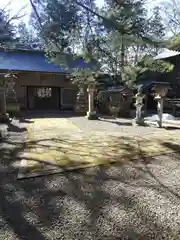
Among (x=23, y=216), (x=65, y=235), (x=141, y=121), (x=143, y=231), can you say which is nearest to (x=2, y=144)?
(x=23, y=216)

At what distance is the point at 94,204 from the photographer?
8.45ft

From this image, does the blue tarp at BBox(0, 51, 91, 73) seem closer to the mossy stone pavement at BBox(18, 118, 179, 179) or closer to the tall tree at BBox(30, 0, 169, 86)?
the tall tree at BBox(30, 0, 169, 86)

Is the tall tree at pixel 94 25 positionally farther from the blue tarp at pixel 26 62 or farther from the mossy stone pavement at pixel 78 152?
the blue tarp at pixel 26 62

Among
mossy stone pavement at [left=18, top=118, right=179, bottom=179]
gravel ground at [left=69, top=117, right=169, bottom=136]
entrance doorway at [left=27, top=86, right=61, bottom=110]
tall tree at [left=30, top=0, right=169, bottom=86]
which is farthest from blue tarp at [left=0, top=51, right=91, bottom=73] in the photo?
mossy stone pavement at [left=18, top=118, right=179, bottom=179]

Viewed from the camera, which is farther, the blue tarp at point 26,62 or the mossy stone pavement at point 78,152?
the blue tarp at point 26,62

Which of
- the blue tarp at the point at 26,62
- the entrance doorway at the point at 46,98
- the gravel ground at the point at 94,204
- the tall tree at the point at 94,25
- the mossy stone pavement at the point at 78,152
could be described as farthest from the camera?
the entrance doorway at the point at 46,98

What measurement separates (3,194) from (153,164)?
2458 mm

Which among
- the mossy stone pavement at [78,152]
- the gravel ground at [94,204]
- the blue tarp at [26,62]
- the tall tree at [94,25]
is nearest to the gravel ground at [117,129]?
the mossy stone pavement at [78,152]

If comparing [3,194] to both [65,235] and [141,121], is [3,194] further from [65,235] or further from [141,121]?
[141,121]

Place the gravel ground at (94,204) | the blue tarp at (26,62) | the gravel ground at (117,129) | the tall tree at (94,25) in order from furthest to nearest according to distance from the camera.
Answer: the blue tarp at (26,62)
the gravel ground at (117,129)
the tall tree at (94,25)
the gravel ground at (94,204)

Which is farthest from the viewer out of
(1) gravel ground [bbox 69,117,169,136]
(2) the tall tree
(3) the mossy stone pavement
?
(1) gravel ground [bbox 69,117,169,136]

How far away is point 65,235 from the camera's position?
202 cm

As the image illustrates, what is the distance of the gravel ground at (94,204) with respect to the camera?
6.84 ft

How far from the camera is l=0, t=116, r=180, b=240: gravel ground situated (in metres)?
2.08
